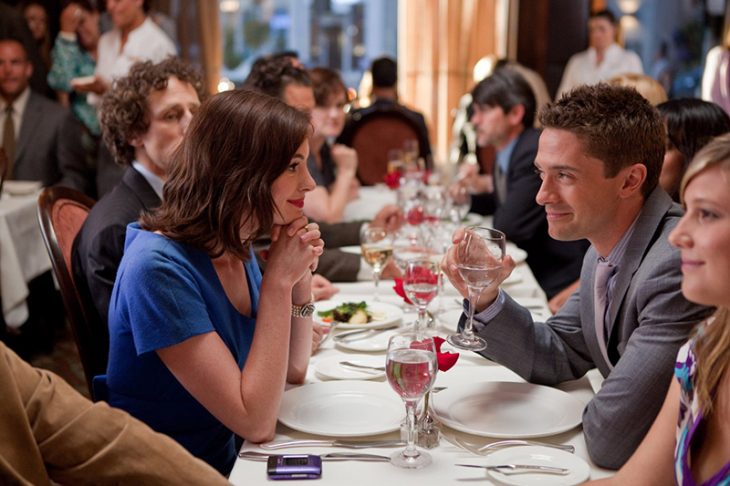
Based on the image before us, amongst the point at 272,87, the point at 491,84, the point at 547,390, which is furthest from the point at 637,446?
the point at 491,84

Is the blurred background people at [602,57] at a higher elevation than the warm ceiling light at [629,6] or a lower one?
lower

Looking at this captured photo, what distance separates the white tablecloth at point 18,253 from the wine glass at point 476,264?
2.76 meters

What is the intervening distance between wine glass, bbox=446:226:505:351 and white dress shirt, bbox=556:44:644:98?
5.87 meters

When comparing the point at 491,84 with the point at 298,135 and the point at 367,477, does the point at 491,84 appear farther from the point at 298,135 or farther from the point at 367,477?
the point at 367,477

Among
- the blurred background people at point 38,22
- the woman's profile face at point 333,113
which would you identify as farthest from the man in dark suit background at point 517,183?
the blurred background people at point 38,22

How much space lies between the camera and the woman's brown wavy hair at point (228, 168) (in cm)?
173

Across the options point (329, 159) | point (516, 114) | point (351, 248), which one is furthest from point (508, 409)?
point (329, 159)

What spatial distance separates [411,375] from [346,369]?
500 mm

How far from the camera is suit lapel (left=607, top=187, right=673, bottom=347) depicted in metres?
1.71

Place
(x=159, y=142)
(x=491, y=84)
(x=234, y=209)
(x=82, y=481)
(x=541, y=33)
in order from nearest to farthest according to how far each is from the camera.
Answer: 1. (x=82, y=481)
2. (x=234, y=209)
3. (x=159, y=142)
4. (x=491, y=84)
5. (x=541, y=33)

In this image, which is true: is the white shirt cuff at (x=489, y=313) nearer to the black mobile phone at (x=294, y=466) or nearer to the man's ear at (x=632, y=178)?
the man's ear at (x=632, y=178)

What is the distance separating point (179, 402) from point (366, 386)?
1.26 feet

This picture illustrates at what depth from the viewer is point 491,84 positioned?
4102 mm

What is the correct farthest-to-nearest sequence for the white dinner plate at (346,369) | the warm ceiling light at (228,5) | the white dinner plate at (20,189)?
the warm ceiling light at (228,5)
the white dinner plate at (20,189)
the white dinner plate at (346,369)
